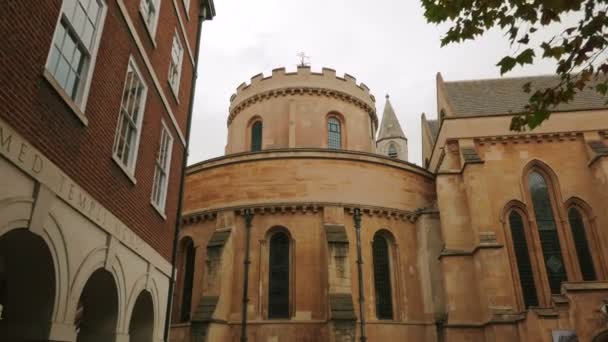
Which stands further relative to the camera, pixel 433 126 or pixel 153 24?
pixel 433 126

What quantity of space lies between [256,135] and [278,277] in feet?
37.1

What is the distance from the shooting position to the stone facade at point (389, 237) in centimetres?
1686

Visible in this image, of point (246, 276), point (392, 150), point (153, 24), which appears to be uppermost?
point (392, 150)

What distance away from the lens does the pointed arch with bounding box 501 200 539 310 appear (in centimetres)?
1789

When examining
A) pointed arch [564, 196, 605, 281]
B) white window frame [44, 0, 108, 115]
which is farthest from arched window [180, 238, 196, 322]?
pointed arch [564, 196, 605, 281]

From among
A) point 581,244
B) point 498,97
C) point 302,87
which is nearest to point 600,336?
point 581,244

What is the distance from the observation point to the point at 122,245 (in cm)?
804

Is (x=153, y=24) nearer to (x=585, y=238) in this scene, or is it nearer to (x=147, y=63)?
(x=147, y=63)

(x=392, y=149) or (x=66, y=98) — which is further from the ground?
(x=392, y=149)

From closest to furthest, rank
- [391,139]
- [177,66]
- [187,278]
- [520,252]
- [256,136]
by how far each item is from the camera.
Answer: [177,66], [520,252], [187,278], [256,136], [391,139]

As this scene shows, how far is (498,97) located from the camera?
23906 mm

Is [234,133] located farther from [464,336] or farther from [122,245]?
[122,245]

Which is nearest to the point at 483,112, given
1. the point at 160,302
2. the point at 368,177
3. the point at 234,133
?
the point at 368,177

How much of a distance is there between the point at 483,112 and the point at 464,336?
11011mm
